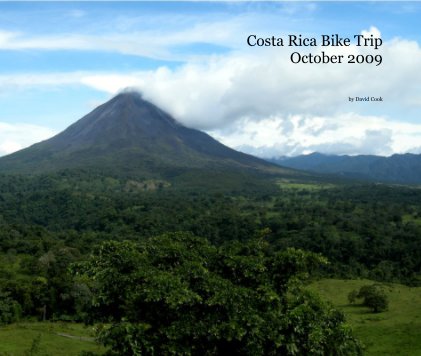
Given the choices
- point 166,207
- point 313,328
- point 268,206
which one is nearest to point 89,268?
point 313,328

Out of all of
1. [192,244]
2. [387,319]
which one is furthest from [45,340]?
[387,319]

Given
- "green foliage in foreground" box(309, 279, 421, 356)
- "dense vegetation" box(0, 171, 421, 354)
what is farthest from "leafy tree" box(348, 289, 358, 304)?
"dense vegetation" box(0, 171, 421, 354)

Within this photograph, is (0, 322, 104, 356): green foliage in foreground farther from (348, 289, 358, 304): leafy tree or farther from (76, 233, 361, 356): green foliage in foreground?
(348, 289, 358, 304): leafy tree

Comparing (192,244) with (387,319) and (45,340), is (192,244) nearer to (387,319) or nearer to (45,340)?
(45,340)

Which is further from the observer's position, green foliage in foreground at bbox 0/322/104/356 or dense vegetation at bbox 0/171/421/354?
green foliage in foreground at bbox 0/322/104/356

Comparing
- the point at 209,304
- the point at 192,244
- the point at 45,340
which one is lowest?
the point at 45,340
